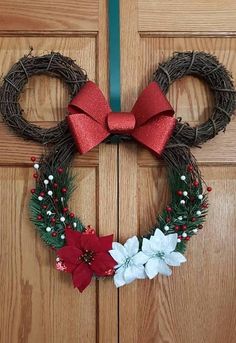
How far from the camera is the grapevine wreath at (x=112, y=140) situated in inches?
38.8

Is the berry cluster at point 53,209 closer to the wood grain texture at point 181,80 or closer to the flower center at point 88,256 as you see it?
the flower center at point 88,256

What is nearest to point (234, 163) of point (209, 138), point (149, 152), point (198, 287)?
point (209, 138)

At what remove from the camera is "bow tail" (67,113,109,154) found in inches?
38.5

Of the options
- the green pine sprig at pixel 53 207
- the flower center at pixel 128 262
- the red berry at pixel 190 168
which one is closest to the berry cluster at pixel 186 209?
the red berry at pixel 190 168

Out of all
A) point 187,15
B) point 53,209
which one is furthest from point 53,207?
point 187,15

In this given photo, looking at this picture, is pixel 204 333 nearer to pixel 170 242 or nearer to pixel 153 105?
pixel 170 242

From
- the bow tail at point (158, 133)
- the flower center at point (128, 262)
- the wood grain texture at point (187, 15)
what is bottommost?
the flower center at point (128, 262)

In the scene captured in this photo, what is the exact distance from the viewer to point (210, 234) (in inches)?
42.4

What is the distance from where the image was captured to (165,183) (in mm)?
1073

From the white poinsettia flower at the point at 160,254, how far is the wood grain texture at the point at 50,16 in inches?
20.4

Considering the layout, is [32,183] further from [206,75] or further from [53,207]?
[206,75]

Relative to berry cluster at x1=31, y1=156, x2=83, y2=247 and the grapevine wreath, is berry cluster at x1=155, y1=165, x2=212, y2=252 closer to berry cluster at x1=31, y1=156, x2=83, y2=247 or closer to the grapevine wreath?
the grapevine wreath

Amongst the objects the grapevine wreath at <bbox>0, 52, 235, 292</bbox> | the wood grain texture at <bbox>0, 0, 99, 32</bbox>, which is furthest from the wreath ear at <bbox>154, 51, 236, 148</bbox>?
the wood grain texture at <bbox>0, 0, 99, 32</bbox>

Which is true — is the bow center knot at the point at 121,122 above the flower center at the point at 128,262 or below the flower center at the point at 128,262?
above
